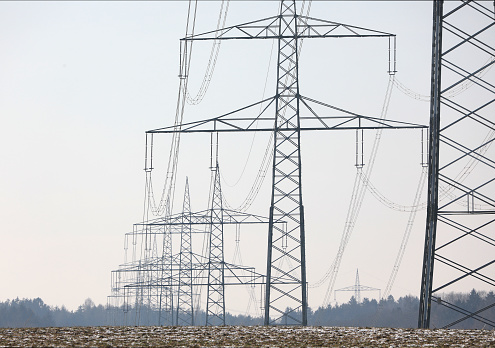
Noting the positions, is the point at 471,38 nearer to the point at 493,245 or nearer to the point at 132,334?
the point at 493,245

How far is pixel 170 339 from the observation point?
28.0 meters

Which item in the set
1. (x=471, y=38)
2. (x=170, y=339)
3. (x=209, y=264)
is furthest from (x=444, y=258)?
(x=209, y=264)

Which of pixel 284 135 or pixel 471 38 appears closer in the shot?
pixel 471 38

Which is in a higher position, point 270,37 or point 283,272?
point 270,37

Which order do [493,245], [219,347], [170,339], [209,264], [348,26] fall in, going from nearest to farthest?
[219,347], [170,339], [493,245], [348,26], [209,264]

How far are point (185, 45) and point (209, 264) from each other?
29.4 m

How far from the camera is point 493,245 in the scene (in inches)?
1310

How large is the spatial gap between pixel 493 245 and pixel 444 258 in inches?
63.4

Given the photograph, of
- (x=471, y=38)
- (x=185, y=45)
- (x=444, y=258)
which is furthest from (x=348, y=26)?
(x=444, y=258)

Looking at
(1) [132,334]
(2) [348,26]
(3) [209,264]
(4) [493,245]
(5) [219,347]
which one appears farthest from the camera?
(3) [209,264]

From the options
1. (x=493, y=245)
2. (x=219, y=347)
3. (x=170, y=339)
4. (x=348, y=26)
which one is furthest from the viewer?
(x=348, y=26)

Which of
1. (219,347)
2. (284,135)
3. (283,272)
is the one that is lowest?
(219,347)

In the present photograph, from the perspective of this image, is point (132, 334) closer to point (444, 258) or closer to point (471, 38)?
point (444, 258)

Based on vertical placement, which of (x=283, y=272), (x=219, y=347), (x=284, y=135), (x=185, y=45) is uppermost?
(x=185, y=45)
